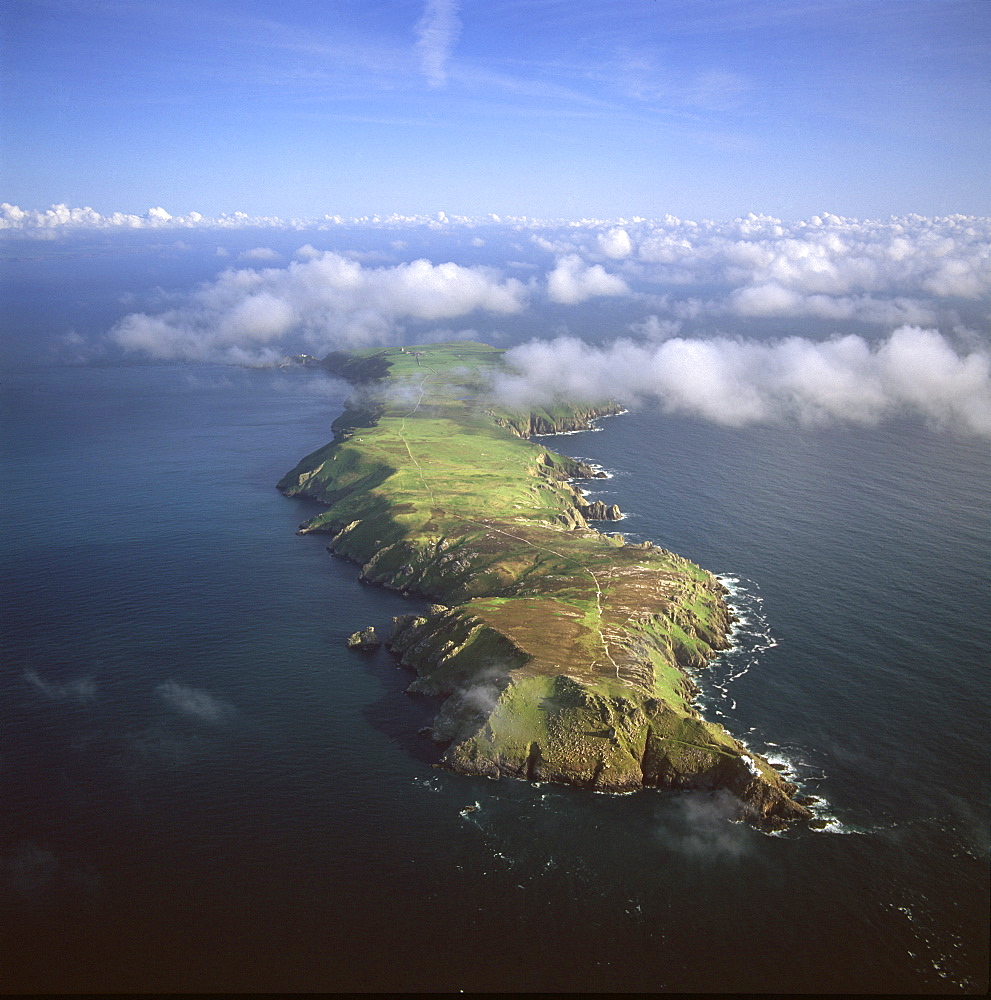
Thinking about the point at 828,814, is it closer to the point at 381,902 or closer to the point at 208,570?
the point at 381,902

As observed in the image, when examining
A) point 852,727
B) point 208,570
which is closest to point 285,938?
point 852,727

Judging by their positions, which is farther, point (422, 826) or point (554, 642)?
point (554, 642)

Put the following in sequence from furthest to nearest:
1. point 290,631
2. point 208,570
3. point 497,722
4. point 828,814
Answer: point 208,570 < point 290,631 < point 497,722 < point 828,814

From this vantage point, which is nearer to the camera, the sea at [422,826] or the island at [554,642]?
the sea at [422,826]

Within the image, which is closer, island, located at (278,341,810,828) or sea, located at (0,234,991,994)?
sea, located at (0,234,991,994)

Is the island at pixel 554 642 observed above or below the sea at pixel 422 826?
above

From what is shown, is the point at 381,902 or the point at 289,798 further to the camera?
the point at 289,798

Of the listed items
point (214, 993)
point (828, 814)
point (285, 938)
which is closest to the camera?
point (214, 993)

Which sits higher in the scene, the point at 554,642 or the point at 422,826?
the point at 554,642
